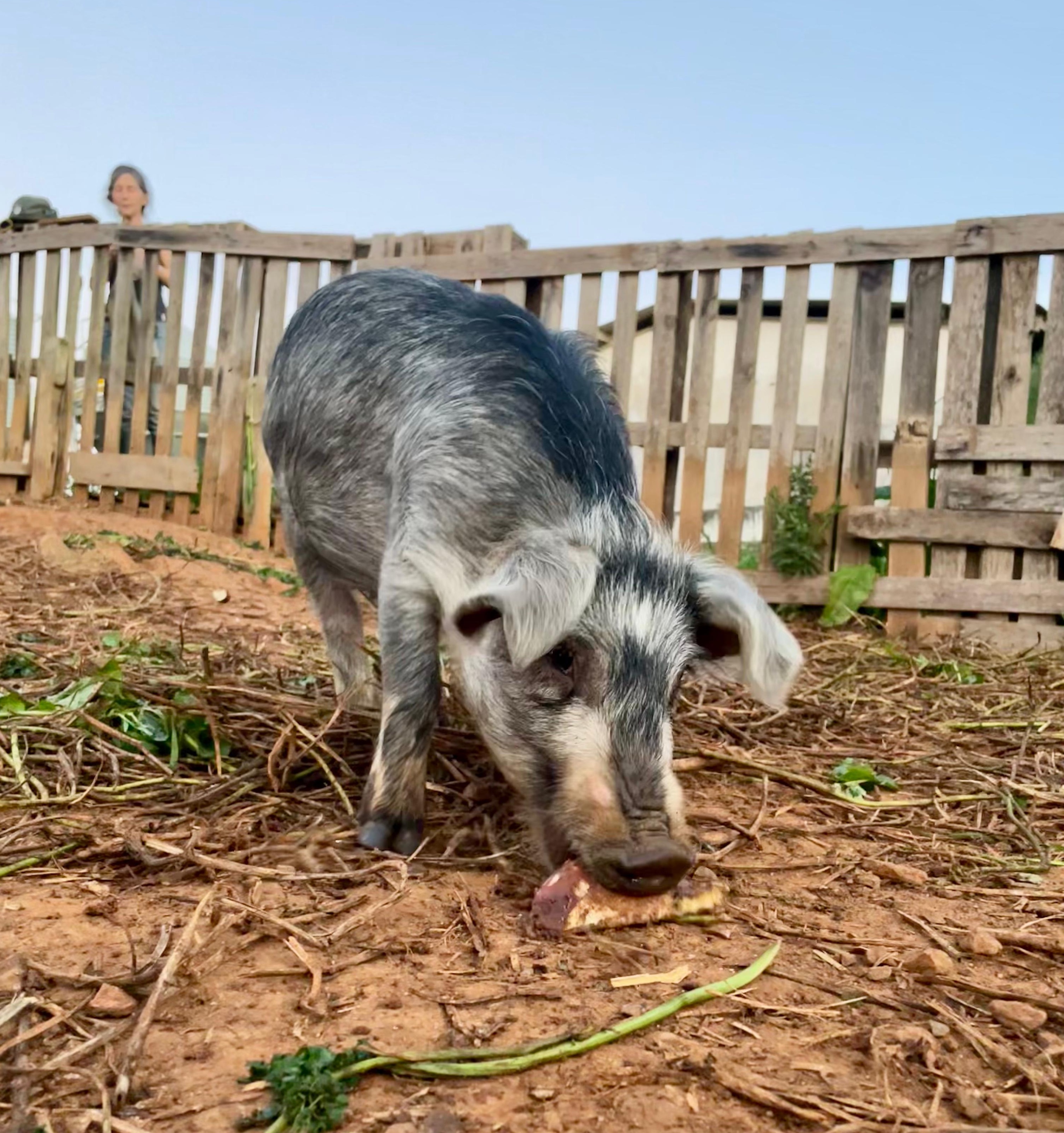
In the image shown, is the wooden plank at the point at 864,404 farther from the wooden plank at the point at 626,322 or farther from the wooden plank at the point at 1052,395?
the wooden plank at the point at 626,322

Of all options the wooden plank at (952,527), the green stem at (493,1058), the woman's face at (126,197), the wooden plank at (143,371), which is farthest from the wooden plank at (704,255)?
the green stem at (493,1058)

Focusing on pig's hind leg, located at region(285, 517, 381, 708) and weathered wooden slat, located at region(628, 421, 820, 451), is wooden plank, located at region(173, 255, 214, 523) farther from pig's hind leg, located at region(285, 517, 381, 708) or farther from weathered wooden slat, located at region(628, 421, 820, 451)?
pig's hind leg, located at region(285, 517, 381, 708)

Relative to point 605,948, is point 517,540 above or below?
above

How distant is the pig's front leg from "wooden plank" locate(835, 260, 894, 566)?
429cm

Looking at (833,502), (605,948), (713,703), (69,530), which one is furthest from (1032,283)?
(69,530)

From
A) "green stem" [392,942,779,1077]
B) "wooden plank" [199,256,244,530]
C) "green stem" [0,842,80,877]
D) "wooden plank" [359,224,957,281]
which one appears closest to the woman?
"wooden plank" [199,256,244,530]

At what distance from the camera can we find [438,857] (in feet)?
9.20

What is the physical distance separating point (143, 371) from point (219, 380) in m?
0.83

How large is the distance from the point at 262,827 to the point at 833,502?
4.79 metres

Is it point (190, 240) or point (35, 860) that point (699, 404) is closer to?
point (190, 240)

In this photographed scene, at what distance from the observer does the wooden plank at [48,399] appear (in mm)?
9586

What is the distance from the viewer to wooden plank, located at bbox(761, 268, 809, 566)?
22.7ft

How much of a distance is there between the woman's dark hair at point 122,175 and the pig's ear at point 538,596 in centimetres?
839

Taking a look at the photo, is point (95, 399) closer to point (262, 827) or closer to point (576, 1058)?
point (262, 827)
